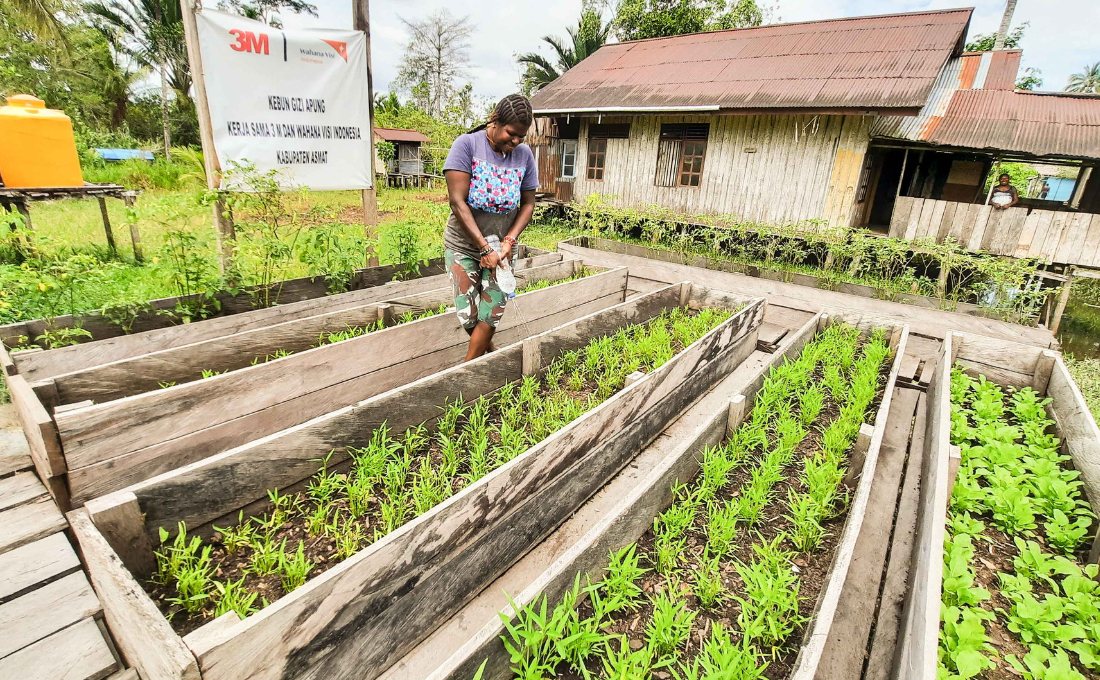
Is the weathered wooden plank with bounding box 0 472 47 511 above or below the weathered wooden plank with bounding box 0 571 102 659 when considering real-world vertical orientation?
above

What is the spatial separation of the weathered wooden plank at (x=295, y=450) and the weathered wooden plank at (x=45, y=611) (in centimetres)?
41

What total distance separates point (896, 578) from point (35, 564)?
3465 mm

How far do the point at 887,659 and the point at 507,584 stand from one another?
55.0 inches

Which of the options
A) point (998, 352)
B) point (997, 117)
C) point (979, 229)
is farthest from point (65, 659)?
point (997, 117)

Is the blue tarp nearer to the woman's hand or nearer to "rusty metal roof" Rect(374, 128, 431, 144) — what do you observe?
"rusty metal roof" Rect(374, 128, 431, 144)

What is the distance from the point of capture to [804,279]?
274 inches

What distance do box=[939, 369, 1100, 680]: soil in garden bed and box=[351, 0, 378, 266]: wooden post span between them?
4810mm

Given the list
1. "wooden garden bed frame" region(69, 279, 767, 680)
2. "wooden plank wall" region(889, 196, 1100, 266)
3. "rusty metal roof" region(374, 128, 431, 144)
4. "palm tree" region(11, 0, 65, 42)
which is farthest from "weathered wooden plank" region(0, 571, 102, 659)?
"rusty metal roof" region(374, 128, 431, 144)

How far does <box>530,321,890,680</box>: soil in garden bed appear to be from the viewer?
5.51 feet

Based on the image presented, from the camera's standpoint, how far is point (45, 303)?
338 cm

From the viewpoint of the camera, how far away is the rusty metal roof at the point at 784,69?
29.6 ft

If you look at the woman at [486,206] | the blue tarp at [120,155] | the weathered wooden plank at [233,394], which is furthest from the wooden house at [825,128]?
the blue tarp at [120,155]

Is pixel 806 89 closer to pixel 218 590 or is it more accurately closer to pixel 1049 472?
pixel 1049 472

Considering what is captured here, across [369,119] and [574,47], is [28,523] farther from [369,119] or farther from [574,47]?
[574,47]
